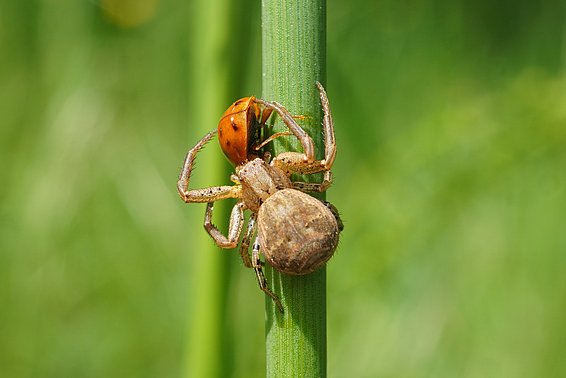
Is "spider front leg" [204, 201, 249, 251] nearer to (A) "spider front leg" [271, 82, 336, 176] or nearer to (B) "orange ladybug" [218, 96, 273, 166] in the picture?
(B) "orange ladybug" [218, 96, 273, 166]

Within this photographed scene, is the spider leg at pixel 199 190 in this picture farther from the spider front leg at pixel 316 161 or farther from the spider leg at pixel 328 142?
the spider leg at pixel 328 142

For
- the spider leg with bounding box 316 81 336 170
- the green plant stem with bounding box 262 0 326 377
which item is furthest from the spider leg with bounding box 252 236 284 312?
the spider leg with bounding box 316 81 336 170

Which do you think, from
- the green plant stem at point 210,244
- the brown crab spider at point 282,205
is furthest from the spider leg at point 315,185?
the green plant stem at point 210,244
